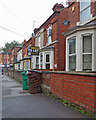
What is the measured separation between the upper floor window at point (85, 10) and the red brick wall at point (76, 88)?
3860 millimetres

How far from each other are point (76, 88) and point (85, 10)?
5.29 m

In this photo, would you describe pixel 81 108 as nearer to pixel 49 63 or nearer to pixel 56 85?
pixel 56 85

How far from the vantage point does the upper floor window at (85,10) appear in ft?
27.3

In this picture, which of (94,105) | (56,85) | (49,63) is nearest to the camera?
(94,105)

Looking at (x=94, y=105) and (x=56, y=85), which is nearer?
(x=94, y=105)

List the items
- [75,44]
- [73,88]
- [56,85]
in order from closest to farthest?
1. [73,88]
2. [56,85]
3. [75,44]

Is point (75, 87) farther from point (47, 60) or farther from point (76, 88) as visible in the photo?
point (47, 60)

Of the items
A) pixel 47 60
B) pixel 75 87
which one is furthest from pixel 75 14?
pixel 75 87

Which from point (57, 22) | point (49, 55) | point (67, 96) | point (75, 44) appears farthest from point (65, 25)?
point (67, 96)

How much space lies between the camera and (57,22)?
1258 centimetres

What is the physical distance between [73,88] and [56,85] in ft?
5.17

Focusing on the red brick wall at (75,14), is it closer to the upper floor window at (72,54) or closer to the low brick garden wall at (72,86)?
the upper floor window at (72,54)

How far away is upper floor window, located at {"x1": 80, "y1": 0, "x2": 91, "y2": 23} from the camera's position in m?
8.32

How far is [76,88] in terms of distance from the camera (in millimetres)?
5266
